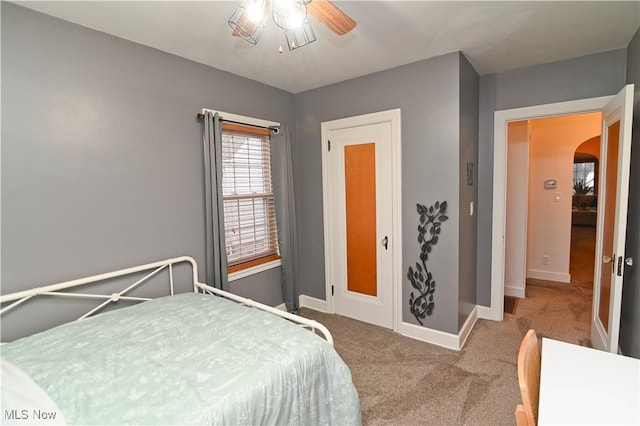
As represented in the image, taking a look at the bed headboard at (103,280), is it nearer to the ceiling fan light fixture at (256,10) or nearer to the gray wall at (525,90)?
the ceiling fan light fixture at (256,10)

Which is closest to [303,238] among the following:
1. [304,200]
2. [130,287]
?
[304,200]

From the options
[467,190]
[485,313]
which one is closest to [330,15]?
[467,190]

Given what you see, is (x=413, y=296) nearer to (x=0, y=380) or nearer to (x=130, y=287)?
(x=130, y=287)

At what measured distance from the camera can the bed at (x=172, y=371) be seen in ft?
3.81

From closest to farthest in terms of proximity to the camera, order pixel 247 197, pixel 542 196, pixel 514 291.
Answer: pixel 247 197 < pixel 514 291 < pixel 542 196

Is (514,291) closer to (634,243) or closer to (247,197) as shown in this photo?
(634,243)

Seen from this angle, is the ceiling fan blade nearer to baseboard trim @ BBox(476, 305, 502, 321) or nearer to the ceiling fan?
the ceiling fan

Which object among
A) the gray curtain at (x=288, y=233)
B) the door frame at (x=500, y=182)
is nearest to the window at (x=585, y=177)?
the door frame at (x=500, y=182)

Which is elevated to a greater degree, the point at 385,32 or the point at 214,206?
the point at 385,32

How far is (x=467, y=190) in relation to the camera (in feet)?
9.87

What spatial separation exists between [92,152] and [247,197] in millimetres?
1361

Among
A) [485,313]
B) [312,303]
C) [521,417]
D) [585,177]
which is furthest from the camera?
[585,177]

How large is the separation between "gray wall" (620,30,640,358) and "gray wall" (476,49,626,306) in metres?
0.19

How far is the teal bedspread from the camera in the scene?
3.98 feet
